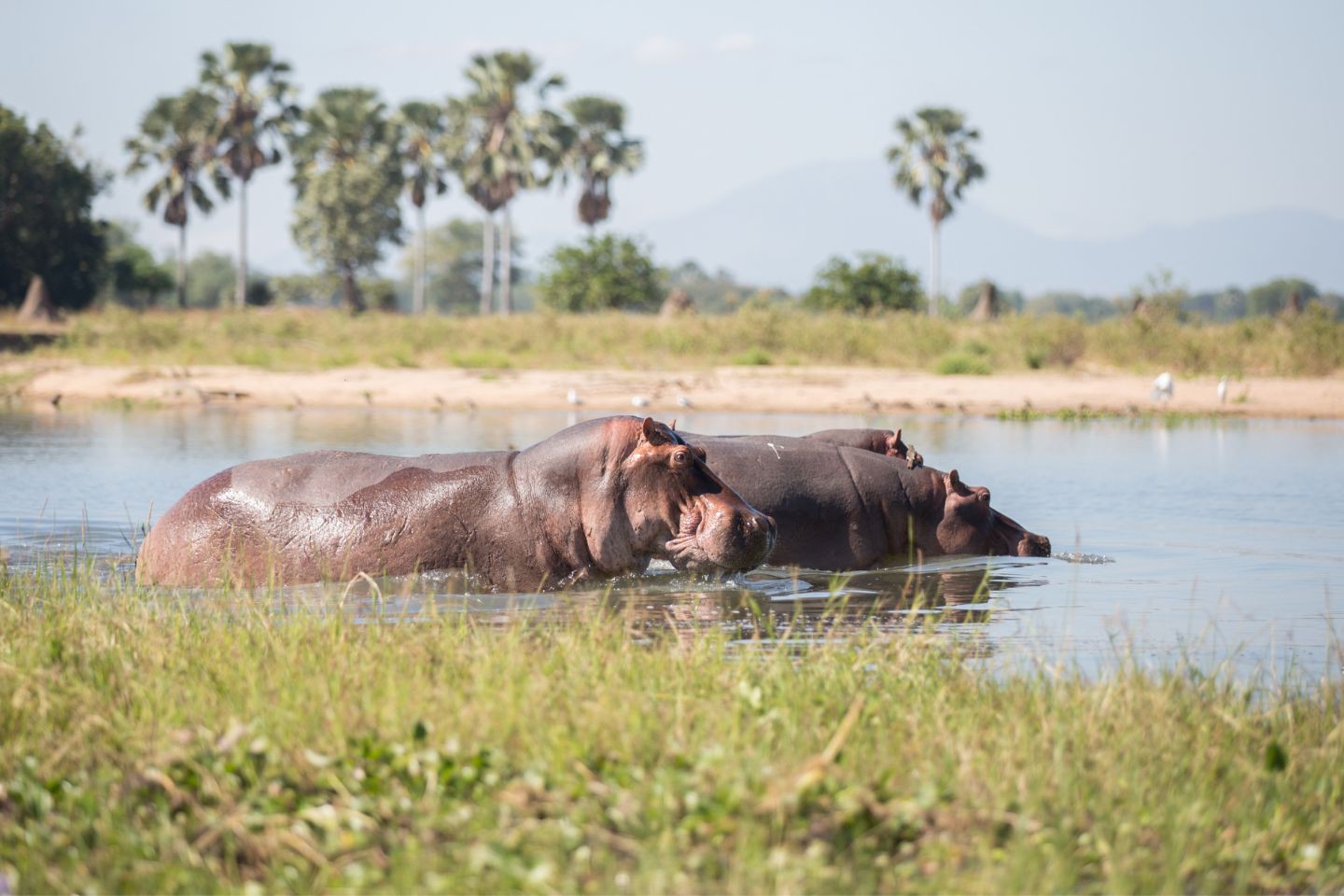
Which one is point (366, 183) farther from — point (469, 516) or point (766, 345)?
point (469, 516)

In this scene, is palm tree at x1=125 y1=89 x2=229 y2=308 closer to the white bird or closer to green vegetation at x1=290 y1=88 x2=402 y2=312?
green vegetation at x1=290 y1=88 x2=402 y2=312

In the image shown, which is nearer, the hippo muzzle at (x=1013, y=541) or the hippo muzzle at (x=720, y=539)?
the hippo muzzle at (x=720, y=539)

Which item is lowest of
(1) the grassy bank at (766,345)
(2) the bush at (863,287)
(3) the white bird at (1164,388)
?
(3) the white bird at (1164,388)

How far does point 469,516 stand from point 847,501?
2043 mm

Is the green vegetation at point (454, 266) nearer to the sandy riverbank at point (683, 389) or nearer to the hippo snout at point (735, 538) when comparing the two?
the sandy riverbank at point (683, 389)

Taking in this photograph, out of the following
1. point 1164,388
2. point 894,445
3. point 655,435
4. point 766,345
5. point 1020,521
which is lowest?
point 1020,521

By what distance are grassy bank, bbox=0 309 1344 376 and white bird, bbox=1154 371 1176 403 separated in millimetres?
4164

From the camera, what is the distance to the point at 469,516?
7230mm

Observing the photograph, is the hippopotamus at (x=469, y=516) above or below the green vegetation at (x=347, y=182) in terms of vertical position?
below

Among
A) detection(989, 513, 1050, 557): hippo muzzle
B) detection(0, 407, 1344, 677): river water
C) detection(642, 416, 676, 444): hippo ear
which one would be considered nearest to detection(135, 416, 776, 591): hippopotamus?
detection(642, 416, 676, 444): hippo ear

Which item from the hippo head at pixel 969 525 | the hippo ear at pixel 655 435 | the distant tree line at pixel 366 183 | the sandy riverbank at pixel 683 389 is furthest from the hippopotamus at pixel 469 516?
the distant tree line at pixel 366 183

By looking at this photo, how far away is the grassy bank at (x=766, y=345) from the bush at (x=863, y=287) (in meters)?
13.3

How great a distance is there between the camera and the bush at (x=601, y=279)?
52128mm

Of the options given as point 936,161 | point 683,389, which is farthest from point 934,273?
point 683,389
